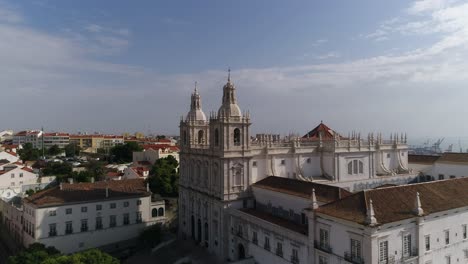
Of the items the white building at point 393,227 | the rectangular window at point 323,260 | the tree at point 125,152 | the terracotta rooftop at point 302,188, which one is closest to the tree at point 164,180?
the terracotta rooftop at point 302,188

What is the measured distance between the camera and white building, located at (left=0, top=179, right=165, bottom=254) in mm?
44906

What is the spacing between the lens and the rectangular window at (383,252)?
25531 millimetres

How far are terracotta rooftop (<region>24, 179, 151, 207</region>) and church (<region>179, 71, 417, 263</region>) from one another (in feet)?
24.5

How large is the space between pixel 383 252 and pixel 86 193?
3822 centimetres

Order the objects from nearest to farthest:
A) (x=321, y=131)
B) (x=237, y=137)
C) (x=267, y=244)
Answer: (x=267, y=244) < (x=237, y=137) < (x=321, y=131)

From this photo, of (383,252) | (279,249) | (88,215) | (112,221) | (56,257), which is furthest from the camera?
(112,221)

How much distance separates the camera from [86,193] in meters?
48.8

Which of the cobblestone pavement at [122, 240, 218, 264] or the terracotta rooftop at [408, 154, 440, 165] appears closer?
the cobblestone pavement at [122, 240, 218, 264]

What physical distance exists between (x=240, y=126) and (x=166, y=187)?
27878mm

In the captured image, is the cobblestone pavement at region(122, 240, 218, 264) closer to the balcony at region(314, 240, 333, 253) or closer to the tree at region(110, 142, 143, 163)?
the balcony at region(314, 240, 333, 253)

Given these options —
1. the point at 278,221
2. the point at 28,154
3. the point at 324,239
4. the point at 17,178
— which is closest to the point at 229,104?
the point at 278,221

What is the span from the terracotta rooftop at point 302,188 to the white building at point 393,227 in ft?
10.3

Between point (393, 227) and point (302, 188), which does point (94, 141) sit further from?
point (393, 227)

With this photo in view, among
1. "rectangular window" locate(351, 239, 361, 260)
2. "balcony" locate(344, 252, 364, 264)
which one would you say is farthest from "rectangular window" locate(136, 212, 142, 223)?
"rectangular window" locate(351, 239, 361, 260)
